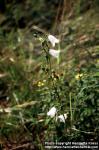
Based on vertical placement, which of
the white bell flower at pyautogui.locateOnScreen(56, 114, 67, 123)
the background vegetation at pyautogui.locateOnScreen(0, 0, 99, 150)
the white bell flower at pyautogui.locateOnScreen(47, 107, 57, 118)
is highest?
the background vegetation at pyautogui.locateOnScreen(0, 0, 99, 150)

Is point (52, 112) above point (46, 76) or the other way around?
the other way around

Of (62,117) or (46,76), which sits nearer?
(62,117)

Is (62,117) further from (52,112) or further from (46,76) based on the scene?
(46,76)

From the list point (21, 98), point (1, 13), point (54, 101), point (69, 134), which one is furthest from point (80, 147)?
point (1, 13)

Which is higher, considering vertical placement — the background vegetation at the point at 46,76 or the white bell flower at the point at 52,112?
the background vegetation at the point at 46,76

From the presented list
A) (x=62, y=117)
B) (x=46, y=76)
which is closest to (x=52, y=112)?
(x=62, y=117)

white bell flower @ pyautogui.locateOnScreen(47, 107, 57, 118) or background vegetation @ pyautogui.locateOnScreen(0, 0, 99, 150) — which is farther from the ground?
background vegetation @ pyautogui.locateOnScreen(0, 0, 99, 150)

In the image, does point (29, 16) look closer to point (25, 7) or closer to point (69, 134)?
point (25, 7)

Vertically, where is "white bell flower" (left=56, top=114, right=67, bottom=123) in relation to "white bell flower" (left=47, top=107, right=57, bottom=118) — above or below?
below

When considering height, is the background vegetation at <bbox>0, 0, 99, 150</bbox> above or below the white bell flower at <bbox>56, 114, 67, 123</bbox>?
above

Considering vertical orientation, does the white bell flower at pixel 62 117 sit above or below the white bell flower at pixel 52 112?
below

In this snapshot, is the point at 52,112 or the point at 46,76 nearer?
the point at 52,112

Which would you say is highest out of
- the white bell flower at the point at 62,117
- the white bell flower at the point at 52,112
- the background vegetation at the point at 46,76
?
the background vegetation at the point at 46,76
